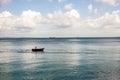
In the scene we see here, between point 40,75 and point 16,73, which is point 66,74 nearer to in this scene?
point 40,75

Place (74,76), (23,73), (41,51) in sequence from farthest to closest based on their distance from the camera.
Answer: (41,51)
(23,73)
(74,76)

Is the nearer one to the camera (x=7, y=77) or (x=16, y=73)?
(x=7, y=77)

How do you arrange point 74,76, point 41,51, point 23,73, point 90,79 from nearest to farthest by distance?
1. point 90,79
2. point 74,76
3. point 23,73
4. point 41,51

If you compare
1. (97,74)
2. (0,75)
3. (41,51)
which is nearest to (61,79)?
(97,74)

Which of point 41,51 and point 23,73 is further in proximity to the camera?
point 41,51

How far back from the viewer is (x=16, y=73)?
2133 inches

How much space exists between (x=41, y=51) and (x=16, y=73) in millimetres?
65398

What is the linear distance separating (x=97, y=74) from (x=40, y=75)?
11.2 m

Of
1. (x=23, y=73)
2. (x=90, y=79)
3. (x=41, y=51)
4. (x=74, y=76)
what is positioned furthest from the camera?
(x=41, y=51)

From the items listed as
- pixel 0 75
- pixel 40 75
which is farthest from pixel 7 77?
pixel 40 75

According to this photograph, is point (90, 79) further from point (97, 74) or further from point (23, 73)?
point (23, 73)

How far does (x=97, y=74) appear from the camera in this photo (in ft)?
172

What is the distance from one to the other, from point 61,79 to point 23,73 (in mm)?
10087

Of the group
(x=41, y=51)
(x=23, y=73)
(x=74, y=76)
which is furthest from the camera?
(x=41, y=51)
